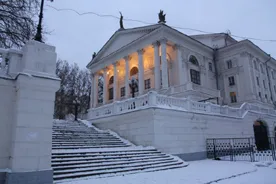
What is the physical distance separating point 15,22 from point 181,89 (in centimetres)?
1904

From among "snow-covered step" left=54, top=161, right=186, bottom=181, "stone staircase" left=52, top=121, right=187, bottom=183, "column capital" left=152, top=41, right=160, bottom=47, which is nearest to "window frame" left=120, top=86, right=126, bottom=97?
"column capital" left=152, top=41, right=160, bottom=47

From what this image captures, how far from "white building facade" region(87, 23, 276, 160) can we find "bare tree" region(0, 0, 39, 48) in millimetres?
7970

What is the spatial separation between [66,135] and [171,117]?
706cm

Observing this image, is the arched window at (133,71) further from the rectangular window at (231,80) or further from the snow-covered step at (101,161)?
the snow-covered step at (101,161)

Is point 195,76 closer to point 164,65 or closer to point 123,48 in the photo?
point 164,65

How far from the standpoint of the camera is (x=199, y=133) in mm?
16156

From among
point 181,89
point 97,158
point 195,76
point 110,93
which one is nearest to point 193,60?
point 195,76

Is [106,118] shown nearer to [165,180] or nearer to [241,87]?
[165,180]

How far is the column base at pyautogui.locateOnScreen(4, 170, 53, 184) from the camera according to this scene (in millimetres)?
6266

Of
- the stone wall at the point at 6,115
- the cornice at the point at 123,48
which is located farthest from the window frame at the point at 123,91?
the stone wall at the point at 6,115

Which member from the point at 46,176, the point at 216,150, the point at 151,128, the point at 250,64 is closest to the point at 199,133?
the point at 216,150

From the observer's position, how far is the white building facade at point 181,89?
47.3ft

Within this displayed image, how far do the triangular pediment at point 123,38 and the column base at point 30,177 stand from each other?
87.4 ft

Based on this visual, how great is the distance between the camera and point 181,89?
2577 cm
